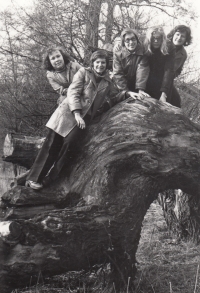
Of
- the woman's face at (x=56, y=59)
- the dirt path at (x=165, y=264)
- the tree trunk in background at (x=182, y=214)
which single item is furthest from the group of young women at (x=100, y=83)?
the dirt path at (x=165, y=264)

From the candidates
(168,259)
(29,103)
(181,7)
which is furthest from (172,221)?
(181,7)

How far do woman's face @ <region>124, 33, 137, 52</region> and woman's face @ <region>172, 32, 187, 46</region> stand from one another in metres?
0.64

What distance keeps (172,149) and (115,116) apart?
0.83 meters

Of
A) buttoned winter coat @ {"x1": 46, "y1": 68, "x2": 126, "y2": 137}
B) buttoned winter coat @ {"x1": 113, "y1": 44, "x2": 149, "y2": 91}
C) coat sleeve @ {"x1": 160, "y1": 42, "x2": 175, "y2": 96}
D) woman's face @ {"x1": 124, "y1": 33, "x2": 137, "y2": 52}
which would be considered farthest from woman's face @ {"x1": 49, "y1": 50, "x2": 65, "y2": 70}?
coat sleeve @ {"x1": 160, "y1": 42, "x2": 175, "y2": 96}

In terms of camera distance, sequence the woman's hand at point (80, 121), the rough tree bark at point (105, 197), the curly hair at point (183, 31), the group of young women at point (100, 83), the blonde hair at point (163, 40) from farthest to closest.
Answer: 1. the curly hair at point (183, 31)
2. the blonde hair at point (163, 40)
3. the group of young women at point (100, 83)
4. the woman's hand at point (80, 121)
5. the rough tree bark at point (105, 197)

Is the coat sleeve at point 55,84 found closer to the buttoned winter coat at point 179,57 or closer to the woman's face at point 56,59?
the woman's face at point 56,59

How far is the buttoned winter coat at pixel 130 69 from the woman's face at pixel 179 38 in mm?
503

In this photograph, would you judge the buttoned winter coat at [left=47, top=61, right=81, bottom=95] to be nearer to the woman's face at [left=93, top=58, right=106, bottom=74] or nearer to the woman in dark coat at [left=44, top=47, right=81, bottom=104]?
the woman in dark coat at [left=44, top=47, right=81, bottom=104]

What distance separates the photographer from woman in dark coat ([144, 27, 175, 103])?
5484 mm

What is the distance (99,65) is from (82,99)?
482mm

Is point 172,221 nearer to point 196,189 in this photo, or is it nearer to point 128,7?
point 196,189

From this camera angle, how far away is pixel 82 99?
509 centimetres

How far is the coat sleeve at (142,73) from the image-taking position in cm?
552

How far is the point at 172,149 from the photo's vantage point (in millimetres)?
4980
